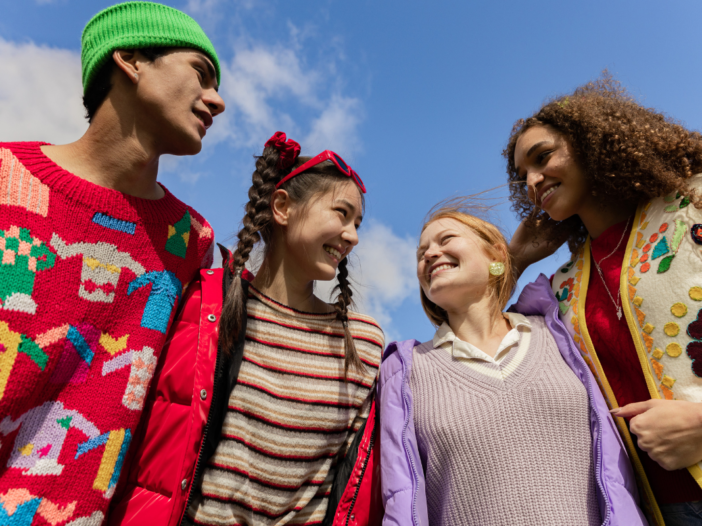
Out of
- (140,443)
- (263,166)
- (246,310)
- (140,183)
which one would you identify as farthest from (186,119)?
(140,443)

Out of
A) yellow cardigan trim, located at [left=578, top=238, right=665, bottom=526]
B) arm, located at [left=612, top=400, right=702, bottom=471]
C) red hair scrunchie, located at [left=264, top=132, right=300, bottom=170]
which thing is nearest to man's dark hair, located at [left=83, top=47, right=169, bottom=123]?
red hair scrunchie, located at [left=264, top=132, right=300, bottom=170]

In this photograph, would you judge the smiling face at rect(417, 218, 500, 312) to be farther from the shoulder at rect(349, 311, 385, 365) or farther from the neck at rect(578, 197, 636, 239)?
the neck at rect(578, 197, 636, 239)

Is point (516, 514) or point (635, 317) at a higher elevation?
point (635, 317)

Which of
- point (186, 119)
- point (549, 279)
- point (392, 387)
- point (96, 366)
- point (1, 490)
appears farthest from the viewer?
point (549, 279)

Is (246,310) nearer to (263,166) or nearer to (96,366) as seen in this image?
(96,366)

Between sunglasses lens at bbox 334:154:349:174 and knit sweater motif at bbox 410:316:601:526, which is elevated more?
sunglasses lens at bbox 334:154:349:174

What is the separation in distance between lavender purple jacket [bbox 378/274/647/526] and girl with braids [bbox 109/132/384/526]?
0.39ft

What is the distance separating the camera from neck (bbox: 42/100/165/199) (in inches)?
85.5

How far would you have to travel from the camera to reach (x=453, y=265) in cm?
291

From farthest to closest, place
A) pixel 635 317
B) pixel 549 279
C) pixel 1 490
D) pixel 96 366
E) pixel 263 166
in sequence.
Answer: pixel 549 279, pixel 263 166, pixel 635 317, pixel 96 366, pixel 1 490

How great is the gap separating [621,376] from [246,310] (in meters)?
2.08

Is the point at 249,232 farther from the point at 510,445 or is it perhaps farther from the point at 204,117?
the point at 510,445

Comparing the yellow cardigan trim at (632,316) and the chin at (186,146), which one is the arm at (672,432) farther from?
the chin at (186,146)

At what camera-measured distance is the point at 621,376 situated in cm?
256
